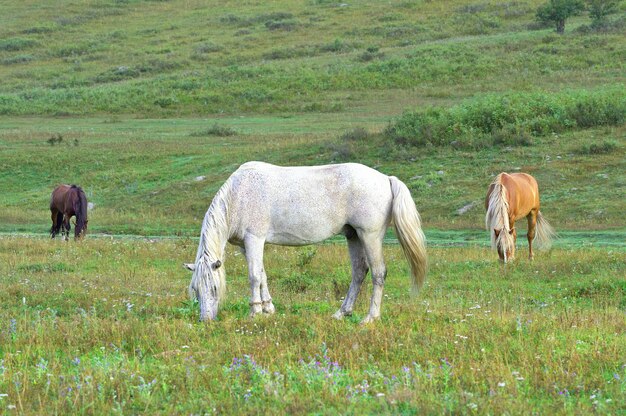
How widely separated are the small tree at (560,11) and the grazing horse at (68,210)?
4578 centimetres

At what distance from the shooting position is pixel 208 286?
10484 millimetres

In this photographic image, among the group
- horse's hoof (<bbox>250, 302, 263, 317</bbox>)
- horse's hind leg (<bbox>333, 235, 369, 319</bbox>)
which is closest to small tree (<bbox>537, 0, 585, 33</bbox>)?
horse's hind leg (<bbox>333, 235, 369, 319</bbox>)

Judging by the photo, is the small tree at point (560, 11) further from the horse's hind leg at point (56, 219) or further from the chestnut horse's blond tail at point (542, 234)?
the chestnut horse's blond tail at point (542, 234)

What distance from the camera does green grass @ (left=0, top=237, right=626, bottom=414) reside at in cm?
689

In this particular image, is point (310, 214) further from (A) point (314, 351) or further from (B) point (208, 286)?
→ (A) point (314, 351)

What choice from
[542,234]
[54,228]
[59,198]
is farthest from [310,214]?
[54,228]

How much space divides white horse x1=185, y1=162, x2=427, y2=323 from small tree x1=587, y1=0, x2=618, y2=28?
179 feet

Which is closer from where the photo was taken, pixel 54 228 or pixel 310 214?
pixel 310 214

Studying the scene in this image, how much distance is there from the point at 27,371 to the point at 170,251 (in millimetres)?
11745

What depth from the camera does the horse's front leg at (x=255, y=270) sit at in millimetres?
10820

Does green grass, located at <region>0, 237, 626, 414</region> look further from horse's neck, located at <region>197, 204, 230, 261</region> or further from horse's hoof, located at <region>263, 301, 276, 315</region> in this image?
horse's neck, located at <region>197, 204, 230, 261</region>

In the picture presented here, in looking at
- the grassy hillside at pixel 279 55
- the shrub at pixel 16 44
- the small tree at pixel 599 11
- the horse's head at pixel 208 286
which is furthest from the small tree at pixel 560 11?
the horse's head at pixel 208 286

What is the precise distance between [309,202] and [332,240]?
11432 millimetres

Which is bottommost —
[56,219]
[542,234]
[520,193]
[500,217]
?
[56,219]
